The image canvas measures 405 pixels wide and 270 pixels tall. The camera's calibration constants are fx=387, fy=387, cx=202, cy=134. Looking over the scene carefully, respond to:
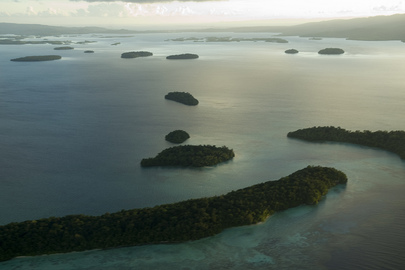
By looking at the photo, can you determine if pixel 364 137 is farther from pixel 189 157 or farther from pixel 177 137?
pixel 177 137

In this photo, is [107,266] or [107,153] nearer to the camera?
[107,266]

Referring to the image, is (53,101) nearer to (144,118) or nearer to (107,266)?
(144,118)

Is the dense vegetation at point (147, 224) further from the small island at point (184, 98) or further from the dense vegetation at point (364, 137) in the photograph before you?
the small island at point (184, 98)

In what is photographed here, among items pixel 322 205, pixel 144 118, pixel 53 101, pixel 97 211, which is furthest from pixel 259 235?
pixel 53 101

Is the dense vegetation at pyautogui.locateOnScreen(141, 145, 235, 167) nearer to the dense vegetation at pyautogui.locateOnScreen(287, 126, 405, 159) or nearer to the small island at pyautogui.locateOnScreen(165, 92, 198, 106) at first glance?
the dense vegetation at pyautogui.locateOnScreen(287, 126, 405, 159)

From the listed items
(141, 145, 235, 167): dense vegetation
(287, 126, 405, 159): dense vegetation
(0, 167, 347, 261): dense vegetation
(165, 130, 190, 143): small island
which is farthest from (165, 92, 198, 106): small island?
(0, 167, 347, 261): dense vegetation
